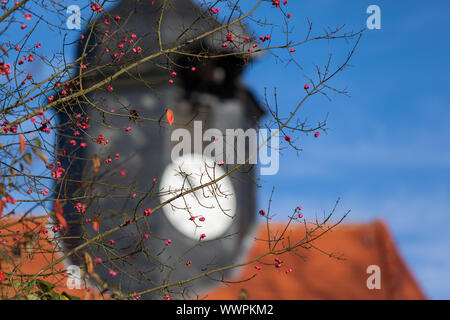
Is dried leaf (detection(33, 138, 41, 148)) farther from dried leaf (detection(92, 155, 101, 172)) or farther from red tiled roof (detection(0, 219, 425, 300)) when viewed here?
red tiled roof (detection(0, 219, 425, 300))

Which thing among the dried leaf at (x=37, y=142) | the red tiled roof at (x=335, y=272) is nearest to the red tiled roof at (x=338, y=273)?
the red tiled roof at (x=335, y=272)

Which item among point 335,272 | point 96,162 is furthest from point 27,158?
point 335,272

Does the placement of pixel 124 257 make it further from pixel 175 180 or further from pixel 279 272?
pixel 279 272

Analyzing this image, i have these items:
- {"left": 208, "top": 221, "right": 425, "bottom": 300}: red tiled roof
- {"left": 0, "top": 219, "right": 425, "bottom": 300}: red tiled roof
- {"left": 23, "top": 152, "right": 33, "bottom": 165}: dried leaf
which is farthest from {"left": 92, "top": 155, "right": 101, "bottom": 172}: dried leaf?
{"left": 208, "top": 221, "right": 425, "bottom": 300}: red tiled roof

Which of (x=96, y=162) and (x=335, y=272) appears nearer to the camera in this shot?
(x=96, y=162)

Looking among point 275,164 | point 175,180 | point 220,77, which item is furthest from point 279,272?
point 275,164

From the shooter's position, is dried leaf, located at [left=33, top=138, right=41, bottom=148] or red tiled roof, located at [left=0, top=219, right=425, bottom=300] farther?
red tiled roof, located at [left=0, top=219, right=425, bottom=300]

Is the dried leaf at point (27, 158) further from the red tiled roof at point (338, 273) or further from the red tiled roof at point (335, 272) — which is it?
the red tiled roof at point (338, 273)

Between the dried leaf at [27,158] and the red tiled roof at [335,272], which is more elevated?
the red tiled roof at [335,272]

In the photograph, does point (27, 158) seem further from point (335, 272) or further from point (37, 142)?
point (335, 272)

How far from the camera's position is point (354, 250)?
50.3 feet

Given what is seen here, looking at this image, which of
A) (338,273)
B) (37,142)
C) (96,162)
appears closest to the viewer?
(96,162)

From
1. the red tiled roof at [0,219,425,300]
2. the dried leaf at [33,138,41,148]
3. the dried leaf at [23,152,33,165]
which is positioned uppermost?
the red tiled roof at [0,219,425,300]
